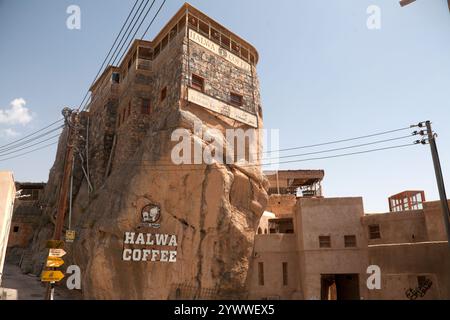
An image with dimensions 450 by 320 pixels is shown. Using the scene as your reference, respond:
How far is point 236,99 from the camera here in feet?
87.7

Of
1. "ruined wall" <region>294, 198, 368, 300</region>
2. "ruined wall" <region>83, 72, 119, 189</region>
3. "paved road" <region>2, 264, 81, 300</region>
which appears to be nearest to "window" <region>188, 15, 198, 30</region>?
"ruined wall" <region>83, 72, 119, 189</region>

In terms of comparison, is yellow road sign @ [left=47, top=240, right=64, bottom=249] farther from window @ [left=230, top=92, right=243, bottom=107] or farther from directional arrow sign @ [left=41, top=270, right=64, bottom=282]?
window @ [left=230, top=92, right=243, bottom=107]

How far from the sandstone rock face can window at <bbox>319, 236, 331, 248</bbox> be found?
462 cm

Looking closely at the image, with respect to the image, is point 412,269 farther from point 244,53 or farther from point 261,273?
point 244,53

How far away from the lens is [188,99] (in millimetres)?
22922

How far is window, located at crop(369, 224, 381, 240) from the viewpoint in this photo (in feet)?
70.7

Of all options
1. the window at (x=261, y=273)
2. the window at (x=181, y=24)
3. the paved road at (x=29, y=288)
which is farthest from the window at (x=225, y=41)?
the paved road at (x=29, y=288)

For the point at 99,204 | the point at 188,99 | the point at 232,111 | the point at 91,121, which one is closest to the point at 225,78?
the point at 232,111

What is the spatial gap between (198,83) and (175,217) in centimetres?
992

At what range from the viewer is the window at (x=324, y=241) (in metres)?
21.7

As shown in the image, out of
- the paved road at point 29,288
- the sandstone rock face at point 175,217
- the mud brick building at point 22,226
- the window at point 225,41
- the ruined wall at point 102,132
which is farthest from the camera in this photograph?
the mud brick building at point 22,226

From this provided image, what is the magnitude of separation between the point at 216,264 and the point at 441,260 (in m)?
12.2

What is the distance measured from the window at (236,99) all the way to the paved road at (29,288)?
18.6m

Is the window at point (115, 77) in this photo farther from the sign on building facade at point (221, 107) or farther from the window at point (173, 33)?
the sign on building facade at point (221, 107)
